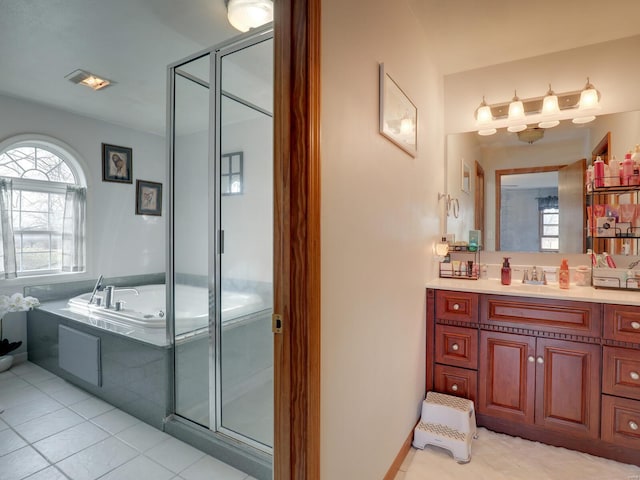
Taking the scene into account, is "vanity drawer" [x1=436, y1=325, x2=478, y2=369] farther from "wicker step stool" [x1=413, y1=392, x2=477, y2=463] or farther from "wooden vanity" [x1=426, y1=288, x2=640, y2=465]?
"wicker step stool" [x1=413, y1=392, x2=477, y2=463]

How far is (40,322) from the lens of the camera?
3.04 metres

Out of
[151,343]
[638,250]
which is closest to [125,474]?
[151,343]

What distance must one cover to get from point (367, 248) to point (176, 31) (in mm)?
1836

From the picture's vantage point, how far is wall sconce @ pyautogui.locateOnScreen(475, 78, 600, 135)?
7.45 feet

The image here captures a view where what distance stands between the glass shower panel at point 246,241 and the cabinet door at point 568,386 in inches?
62.8

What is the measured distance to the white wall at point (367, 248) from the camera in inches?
46.7

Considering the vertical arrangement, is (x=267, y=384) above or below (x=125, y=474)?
above

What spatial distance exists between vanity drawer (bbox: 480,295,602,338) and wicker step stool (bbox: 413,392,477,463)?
543 millimetres

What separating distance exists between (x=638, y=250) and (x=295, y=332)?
230cm

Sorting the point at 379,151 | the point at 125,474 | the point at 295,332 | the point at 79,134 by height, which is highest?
the point at 79,134

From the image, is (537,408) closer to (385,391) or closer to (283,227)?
(385,391)

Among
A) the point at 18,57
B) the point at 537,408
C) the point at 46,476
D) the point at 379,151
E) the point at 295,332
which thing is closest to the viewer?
the point at 295,332

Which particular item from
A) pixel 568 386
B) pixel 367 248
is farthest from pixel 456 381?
pixel 367 248

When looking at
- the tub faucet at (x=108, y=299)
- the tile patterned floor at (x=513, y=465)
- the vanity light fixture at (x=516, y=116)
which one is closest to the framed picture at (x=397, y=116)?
the vanity light fixture at (x=516, y=116)
